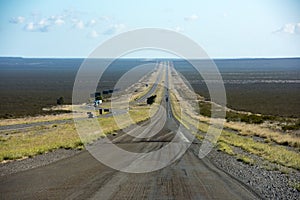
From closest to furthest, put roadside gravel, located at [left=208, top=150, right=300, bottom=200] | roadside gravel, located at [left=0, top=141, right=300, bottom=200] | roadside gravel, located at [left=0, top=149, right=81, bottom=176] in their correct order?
roadside gravel, located at [left=208, top=150, right=300, bottom=200] → roadside gravel, located at [left=0, top=141, right=300, bottom=200] → roadside gravel, located at [left=0, top=149, right=81, bottom=176]

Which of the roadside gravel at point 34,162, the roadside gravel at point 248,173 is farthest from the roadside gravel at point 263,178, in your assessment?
the roadside gravel at point 34,162

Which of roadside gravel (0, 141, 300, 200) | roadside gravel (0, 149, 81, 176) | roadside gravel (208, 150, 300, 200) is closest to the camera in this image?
roadside gravel (208, 150, 300, 200)

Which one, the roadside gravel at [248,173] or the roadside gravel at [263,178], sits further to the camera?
the roadside gravel at [248,173]

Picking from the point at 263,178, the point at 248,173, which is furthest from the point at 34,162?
the point at 263,178

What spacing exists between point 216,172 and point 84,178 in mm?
5030

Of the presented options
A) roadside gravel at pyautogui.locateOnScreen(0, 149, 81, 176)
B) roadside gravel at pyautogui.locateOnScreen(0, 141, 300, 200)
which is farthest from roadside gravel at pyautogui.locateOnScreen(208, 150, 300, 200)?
roadside gravel at pyautogui.locateOnScreen(0, 149, 81, 176)

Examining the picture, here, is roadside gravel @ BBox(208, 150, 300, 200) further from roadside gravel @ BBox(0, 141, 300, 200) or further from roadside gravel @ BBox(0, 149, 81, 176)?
roadside gravel @ BBox(0, 149, 81, 176)

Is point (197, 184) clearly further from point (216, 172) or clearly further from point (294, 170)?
point (294, 170)

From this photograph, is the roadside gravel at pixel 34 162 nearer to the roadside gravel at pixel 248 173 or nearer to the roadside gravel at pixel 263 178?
the roadside gravel at pixel 248 173

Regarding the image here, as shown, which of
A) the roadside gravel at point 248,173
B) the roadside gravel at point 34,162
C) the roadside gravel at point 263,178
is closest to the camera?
the roadside gravel at point 263,178

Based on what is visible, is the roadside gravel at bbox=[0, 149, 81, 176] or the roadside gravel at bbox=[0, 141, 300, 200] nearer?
the roadside gravel at bbox=[0, 141, 300, 200]

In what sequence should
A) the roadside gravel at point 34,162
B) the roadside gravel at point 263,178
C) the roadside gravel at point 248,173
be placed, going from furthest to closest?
the roadside gravel at point 34,162 → the roadside gravel at point 248,173 → the roadside gravel at point 263,178

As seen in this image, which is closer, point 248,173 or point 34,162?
point 248,173

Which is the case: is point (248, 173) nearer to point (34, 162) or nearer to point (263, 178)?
point (263, 178)
